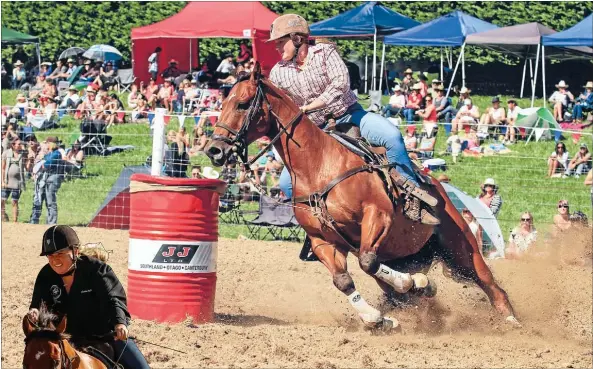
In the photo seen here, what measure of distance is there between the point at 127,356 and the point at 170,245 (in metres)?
4.19

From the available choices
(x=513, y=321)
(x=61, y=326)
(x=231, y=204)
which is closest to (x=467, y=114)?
(x=231, y=204)

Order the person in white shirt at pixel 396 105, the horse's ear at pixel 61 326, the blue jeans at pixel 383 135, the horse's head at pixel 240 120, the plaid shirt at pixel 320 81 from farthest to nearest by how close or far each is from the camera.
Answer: the person in white shirt at pixel 396 105 < the blue jeans at pixel 383 135 < the plaid shirt at pixel 320 81 < the horse's head at pixel 240 120 < the horse's ear at pixel 61 326

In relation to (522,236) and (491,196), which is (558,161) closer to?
(491,196)

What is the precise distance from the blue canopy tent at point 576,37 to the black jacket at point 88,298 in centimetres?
1668

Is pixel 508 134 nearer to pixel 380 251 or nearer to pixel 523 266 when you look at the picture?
pixel 523 266

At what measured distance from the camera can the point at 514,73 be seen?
26422 mm

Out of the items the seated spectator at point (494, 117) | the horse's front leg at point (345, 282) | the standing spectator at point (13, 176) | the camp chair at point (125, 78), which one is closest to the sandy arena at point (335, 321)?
the horse's front leg at point (345, 282)

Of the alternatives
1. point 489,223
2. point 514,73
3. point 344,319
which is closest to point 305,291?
point 344,319

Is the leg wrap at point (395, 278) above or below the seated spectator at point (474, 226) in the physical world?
above

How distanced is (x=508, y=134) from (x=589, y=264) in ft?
12.3

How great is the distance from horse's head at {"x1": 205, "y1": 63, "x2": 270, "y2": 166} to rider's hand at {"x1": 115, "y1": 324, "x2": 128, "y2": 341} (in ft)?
13.2

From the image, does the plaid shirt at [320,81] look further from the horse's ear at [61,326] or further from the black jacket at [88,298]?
the horse's ear at [61,326]

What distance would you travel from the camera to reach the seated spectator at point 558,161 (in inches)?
632

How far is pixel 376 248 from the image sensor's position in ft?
31.4
